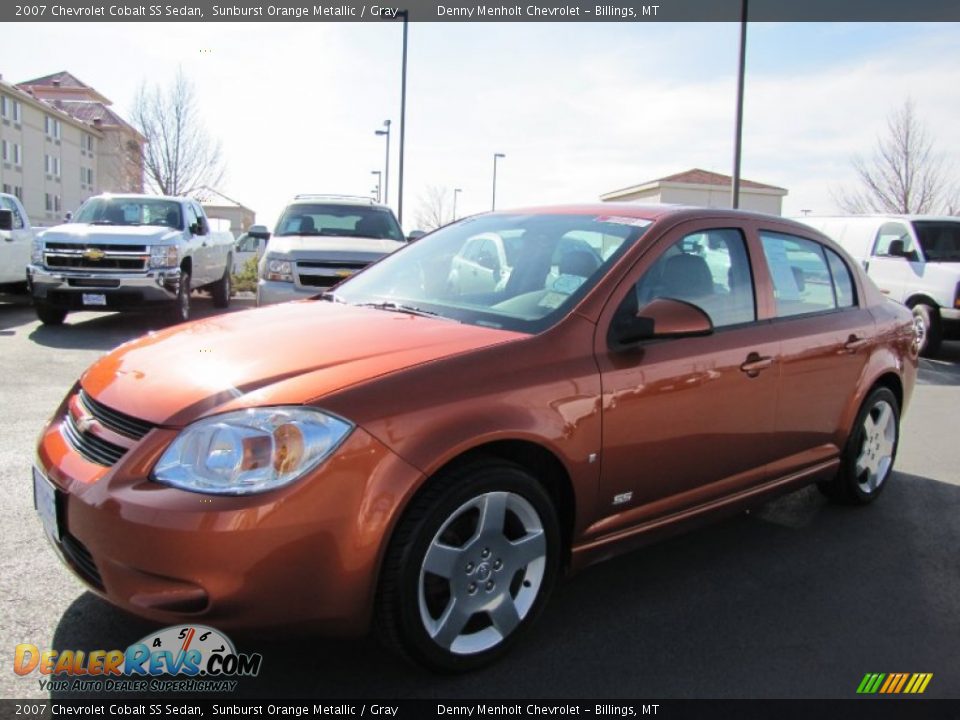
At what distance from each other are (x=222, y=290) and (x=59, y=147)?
183ft

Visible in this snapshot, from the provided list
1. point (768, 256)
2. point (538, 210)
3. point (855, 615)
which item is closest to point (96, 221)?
point (538, 210)

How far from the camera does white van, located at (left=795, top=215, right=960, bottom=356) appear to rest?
36.6ft

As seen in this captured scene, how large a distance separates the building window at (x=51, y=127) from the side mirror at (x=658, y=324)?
6501 cm

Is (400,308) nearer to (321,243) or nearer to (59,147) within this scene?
(321,243)

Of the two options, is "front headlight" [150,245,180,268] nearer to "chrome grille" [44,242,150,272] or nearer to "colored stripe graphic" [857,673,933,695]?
"chrome grille" [44,242,150,272]

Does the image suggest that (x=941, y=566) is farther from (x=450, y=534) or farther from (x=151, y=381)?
(x=151, y=381)

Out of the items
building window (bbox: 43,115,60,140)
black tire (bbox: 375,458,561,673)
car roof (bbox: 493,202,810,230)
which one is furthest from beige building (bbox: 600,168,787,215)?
building window (bbox: 43,115,60,140)

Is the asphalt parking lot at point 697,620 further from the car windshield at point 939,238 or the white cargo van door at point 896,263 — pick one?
the car windshield at point 939,238

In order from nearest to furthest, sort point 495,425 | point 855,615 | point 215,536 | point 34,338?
1. point 215,536
2. point 495,425
3. point 855,615
4. point 34,338

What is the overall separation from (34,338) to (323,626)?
9062 millimetres

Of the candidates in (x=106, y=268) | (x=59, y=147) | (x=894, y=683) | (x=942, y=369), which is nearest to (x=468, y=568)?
(x=894, y=683)

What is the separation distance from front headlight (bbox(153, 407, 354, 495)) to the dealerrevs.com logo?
56cm

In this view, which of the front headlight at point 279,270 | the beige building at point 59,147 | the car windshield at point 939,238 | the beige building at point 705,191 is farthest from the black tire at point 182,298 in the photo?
the beige building at point 705,191

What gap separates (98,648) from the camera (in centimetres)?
279
